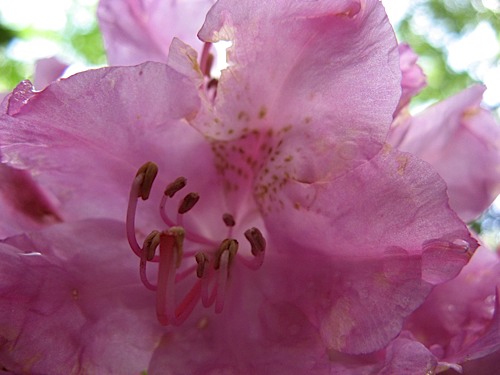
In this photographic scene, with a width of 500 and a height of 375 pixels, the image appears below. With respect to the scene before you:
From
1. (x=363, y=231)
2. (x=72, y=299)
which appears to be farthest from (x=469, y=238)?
(x=72, y=299)

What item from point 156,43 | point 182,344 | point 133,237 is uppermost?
point 156,43

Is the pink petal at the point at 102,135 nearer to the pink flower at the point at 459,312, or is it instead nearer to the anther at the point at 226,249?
the anther at the point at 226,249

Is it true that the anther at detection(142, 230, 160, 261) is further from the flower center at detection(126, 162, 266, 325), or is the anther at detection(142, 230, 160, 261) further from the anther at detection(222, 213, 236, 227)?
the anther at detection(222, 213, 236, 227)

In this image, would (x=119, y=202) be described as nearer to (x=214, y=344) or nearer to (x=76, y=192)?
(x=76, y=192)

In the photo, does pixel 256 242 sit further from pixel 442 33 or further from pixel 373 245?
pixel 442 33

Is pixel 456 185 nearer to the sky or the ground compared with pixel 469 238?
nearer to the sky

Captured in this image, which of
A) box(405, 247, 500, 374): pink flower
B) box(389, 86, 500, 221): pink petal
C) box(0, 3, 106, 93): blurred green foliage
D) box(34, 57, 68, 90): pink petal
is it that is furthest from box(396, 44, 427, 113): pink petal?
box(0, 3, 106, 93): blurred green foliage

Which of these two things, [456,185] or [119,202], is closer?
[119,202]
